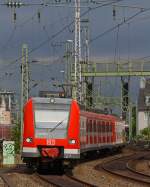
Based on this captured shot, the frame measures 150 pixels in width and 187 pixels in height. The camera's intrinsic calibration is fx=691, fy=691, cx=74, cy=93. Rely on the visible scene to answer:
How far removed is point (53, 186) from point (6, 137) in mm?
53038

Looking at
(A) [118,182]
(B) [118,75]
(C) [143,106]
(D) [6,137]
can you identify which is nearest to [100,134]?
(B) [118,75]

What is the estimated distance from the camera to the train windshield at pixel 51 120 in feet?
81.1

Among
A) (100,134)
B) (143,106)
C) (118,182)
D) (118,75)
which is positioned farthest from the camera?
(143,106)

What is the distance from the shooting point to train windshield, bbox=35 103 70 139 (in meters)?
24.7

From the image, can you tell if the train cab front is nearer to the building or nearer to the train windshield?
the train windshield

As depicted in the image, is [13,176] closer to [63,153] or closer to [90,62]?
[63,153]

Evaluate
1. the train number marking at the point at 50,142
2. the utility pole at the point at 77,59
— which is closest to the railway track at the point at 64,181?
the train number marking at the point at 50,142

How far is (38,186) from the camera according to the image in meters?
20.0

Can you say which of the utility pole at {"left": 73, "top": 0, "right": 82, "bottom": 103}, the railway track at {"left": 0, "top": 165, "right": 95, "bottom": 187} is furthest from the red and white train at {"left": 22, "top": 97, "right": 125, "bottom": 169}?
the utility pole at {"left": 73, "top": 0, "right": 82, "bottom": 103}

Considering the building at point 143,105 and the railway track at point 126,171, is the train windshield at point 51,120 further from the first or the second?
the building at point 143,105

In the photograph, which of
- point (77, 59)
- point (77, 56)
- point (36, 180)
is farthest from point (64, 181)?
point (77, 59)

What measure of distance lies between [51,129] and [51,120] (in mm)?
383

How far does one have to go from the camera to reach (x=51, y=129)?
24.8 m

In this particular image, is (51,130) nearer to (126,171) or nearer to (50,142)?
(50,142)
